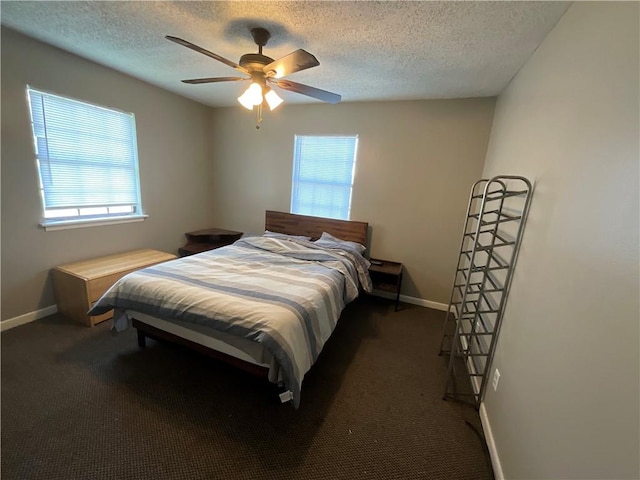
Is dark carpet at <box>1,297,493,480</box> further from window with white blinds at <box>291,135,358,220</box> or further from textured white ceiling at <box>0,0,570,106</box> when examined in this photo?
textured white ceiling at <box>0,0,570,106</box>

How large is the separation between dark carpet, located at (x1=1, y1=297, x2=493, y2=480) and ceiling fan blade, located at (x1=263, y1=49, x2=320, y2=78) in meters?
2.22

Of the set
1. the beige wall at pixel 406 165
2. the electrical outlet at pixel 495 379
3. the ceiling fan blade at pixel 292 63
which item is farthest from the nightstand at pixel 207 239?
the electrical outlet at pixel 495 379

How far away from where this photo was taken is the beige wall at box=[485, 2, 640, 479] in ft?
2.63

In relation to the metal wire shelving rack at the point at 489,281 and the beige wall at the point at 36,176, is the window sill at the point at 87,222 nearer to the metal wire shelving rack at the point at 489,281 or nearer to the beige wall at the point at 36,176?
the beige wall at the point at 36,176

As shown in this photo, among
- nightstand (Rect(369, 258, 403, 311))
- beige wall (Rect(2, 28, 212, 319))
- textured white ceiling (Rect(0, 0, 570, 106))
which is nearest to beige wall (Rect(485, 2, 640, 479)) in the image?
textured white ceiling (Rect(0, 0, 570, 106))

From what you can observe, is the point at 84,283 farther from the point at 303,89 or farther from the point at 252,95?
the point at 303,89

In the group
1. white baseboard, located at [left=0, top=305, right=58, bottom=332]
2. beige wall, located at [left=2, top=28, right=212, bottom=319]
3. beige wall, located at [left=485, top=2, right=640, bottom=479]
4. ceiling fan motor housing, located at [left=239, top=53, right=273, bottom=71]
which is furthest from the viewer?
white baseboard, located at [left=0, top=305, right=58, bottom=332]

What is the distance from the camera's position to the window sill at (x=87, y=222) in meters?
2.57

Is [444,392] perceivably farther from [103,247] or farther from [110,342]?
[103,247]

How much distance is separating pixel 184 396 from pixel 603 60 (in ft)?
9.40

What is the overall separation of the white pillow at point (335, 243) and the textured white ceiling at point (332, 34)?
1745 mm

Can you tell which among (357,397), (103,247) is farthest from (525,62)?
(103,247)

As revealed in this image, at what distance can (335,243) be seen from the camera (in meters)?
3.26

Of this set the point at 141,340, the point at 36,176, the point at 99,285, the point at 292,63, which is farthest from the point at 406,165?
the point at 36,176
